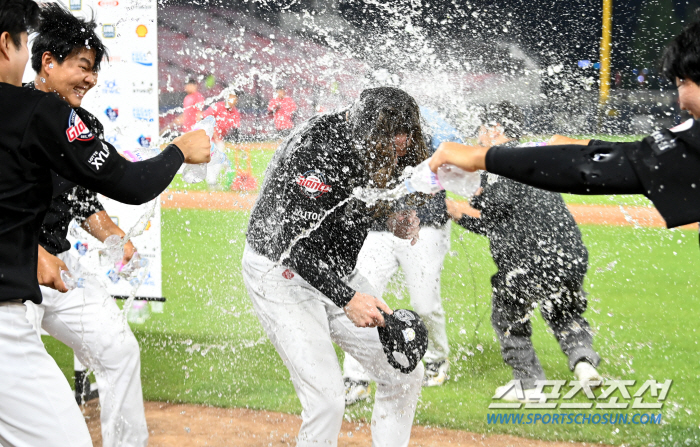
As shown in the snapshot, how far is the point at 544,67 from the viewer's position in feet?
87.6

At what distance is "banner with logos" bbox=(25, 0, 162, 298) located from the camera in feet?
17.4

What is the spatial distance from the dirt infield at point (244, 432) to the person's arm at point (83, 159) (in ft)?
7.25

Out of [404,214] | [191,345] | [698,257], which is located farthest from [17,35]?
[698,257]

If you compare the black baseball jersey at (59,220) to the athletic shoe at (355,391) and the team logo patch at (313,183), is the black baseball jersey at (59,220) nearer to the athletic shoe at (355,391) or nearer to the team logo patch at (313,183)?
the team logo patch at (313,183)

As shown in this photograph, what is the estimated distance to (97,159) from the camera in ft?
7.40

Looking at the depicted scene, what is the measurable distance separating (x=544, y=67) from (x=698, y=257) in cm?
1795

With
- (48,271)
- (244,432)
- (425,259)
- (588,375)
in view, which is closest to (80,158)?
(48,271)

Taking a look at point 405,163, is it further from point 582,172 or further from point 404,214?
point 582,172

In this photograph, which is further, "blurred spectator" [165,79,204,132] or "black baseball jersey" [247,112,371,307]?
"blurred spectator" [165,79,204,132]

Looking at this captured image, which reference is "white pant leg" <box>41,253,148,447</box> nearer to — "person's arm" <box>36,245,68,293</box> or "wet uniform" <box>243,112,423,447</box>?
"person's arm" <box>36,245,68,293</box>

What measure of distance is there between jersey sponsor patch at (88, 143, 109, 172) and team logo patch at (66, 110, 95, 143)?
6 centimetres

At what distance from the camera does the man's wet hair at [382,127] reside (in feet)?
9.81

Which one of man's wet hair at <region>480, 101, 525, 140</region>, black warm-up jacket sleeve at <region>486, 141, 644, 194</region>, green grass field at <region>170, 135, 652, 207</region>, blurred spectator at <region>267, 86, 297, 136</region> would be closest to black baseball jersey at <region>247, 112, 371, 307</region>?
black warm-up jacket sleeve at <region>486, 141, 644, 194</region>

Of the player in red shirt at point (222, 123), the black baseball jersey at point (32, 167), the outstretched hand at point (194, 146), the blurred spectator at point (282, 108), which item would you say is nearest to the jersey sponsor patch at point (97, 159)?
the black baseball jersey at point (32, 167)
